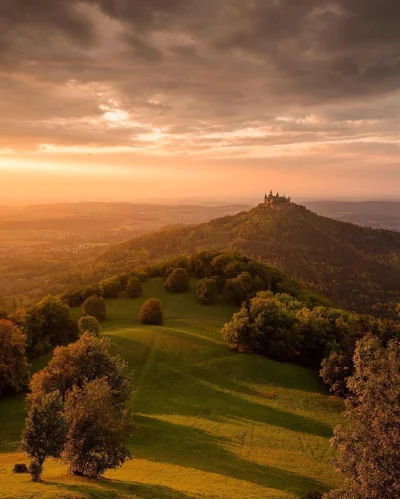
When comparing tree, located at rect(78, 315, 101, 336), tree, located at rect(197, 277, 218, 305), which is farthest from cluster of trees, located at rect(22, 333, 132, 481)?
tree, located at rect(197, 277, 218, 305)

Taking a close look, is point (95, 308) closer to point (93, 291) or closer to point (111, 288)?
point (93, 291)

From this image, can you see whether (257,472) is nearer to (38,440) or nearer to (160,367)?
(38,440)

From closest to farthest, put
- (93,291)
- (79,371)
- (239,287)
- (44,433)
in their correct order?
(44,433) → (79,371) → (239,287) → (93,291)

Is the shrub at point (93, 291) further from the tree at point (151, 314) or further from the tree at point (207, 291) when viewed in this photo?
the tree at point (207, 291)

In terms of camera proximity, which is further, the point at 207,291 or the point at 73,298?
the point at 73,298

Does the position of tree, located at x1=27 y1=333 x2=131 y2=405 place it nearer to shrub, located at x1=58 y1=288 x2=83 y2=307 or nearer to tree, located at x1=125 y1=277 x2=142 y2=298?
shrub, located at x1=58 y1=288 x2=83 y2=307

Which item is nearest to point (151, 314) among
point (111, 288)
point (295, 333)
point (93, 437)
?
point (111, 288)
